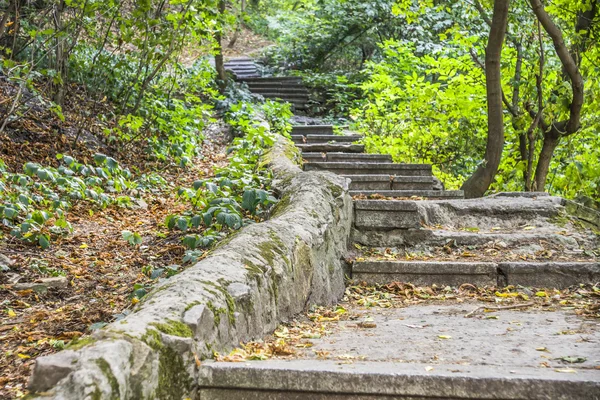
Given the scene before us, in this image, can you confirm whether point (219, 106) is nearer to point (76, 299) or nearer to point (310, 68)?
point (310, 68)

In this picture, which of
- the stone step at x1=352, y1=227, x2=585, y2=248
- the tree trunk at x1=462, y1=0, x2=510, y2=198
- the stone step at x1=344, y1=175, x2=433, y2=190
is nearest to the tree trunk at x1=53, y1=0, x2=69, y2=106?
the stone step at x1=344, y1=175, x2=433, y2=190

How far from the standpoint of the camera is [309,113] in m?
13.1

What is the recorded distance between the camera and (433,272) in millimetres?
4062

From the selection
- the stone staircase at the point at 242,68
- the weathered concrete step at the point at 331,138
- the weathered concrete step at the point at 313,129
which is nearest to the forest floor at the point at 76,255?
the weathered concrete step at the point at 331,138

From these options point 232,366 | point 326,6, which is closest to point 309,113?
point 326,6

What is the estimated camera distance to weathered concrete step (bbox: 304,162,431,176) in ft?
24.1

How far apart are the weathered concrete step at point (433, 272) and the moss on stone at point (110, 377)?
8.84ft

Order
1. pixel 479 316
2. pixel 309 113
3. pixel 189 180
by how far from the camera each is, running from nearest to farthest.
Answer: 1. pixel 479 316
2. pixel 189 180
3. pixel 309 113

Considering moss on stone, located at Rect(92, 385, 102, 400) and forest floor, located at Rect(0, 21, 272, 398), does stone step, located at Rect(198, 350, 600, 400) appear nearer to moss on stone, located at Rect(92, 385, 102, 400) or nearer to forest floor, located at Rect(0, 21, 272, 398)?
moss on stone, located at Rect(92, 385, 102, 400)

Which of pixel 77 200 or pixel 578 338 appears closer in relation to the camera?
pixel 578 338

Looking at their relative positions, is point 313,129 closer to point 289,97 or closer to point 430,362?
point 289,97

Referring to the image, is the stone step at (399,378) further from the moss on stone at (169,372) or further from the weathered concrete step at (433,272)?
the weathered concrete step at (433,272)

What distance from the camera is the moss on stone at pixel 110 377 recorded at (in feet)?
5.13

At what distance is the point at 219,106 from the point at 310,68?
13.3 feet
